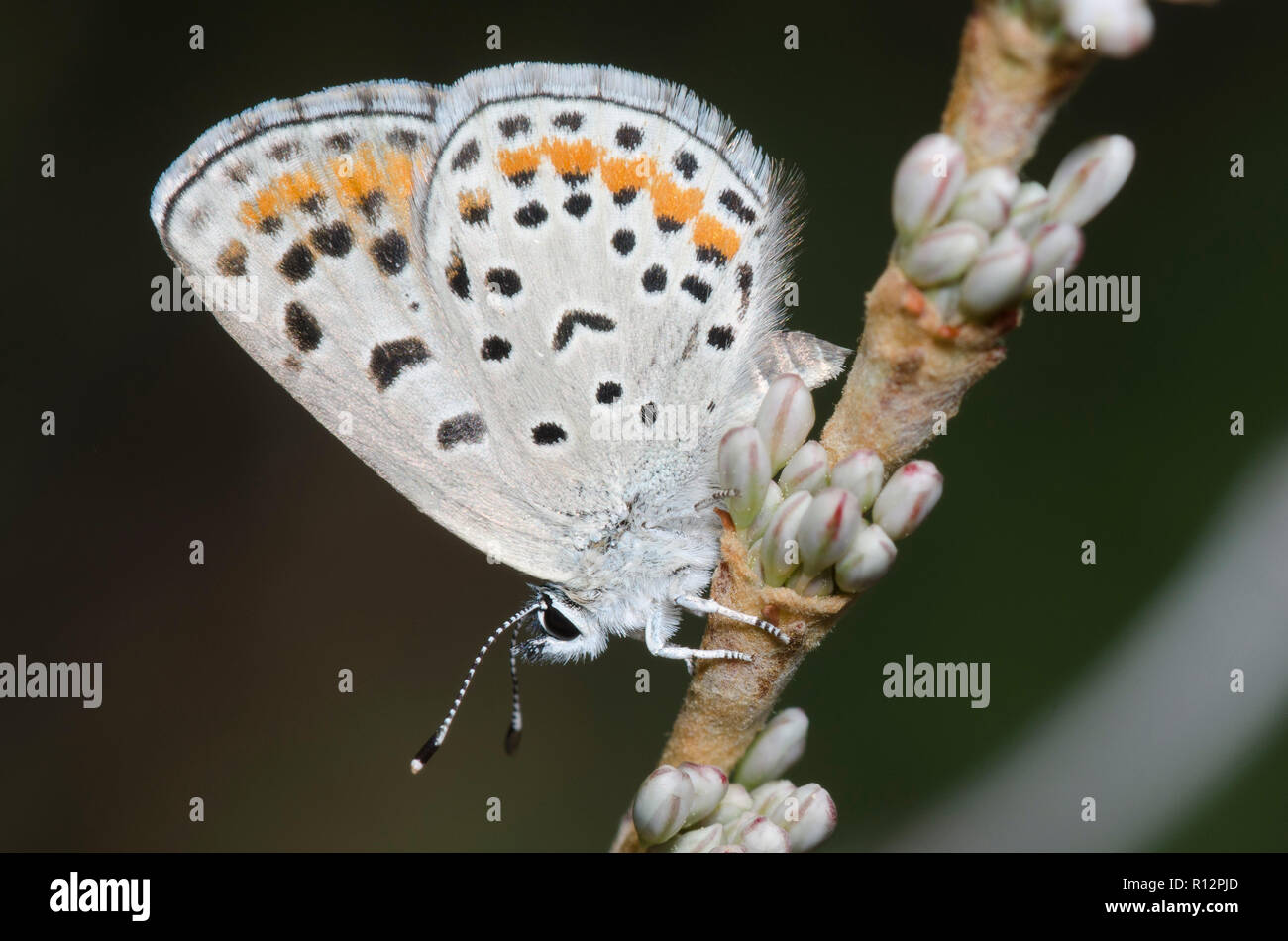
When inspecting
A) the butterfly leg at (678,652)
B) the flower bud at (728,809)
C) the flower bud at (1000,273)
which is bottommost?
the flower bud at (728,809)

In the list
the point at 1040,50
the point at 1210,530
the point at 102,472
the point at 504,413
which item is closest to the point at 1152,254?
the point at 1210,530

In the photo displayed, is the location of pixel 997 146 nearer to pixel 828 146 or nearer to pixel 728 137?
pixel 728 137

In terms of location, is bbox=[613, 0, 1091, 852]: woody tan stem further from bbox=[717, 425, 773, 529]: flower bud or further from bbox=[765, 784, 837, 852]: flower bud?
bbox=[765, 784, 837, 852]: flower bud

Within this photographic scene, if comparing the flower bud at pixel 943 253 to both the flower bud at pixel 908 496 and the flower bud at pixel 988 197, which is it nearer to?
the flower bud at pixel 988 197

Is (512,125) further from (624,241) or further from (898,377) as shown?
(898,377)

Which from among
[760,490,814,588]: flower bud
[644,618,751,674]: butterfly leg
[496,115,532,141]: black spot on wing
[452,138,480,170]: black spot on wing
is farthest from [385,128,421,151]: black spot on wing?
[760,490,814,588]: flower bud

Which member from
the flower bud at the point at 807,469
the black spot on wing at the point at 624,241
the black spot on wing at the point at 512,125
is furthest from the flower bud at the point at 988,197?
the black spot on wing at the point at 512,125
